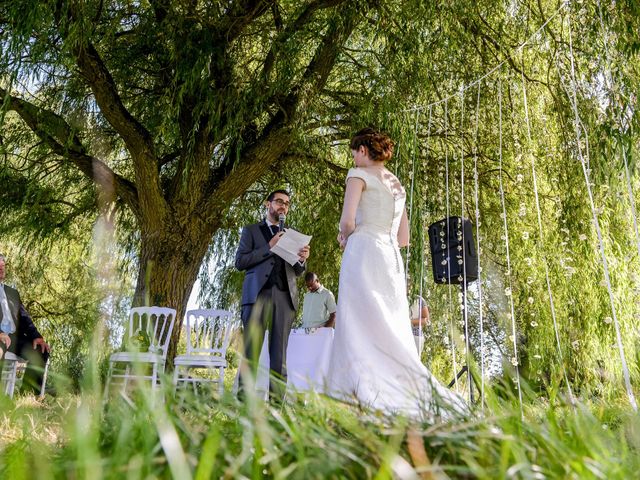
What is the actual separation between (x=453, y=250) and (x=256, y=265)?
1.92 m

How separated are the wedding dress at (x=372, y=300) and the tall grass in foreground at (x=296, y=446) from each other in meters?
2.13

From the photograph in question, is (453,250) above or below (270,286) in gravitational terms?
above

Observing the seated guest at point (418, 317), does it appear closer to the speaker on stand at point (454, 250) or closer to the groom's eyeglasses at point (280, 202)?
the speaker on stand at point (454, 250)

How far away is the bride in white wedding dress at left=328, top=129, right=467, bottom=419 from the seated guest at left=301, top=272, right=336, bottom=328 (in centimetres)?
300

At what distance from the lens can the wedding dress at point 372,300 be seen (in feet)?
10.8

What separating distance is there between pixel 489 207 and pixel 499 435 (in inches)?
231

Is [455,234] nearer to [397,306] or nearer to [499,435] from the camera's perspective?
[397,306]

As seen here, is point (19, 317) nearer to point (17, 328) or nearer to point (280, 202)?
point (17, 328)

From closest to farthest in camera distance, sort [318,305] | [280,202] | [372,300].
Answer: [372,300], [280,202], [318,305]

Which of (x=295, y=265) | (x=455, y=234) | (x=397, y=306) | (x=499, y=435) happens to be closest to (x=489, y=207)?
(x=455, y=234)

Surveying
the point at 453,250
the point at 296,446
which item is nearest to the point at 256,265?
the point at 453,250

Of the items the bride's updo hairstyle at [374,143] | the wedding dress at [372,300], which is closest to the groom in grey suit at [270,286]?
the wedding dress at [372,300]

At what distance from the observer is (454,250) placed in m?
5.47

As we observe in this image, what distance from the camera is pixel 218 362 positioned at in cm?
584
